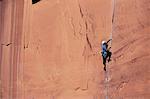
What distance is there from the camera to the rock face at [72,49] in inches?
59.9

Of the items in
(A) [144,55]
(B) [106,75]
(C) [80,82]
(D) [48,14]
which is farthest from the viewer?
(D) [48,14]

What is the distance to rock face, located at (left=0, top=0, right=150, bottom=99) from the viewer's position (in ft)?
4.99

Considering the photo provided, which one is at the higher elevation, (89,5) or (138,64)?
(89,5)

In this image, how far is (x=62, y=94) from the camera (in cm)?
187

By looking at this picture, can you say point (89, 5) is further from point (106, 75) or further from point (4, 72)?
point (4, 72)

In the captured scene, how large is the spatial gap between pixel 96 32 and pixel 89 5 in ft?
0.43

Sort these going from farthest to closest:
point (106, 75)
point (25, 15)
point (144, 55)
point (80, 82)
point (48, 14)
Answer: point (25, 15)
point (48, 14)
point (80, 82)
point (106, 75)
point (144, 55)

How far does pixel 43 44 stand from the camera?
2.06 metres

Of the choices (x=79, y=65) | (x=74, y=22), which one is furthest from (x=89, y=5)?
(x=79, y=65)

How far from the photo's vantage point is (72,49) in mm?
1862

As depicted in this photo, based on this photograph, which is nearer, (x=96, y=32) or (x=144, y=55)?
(x=144, y=55)

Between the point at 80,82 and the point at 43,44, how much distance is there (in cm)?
37

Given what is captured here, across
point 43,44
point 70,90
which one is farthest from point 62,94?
point 43,44

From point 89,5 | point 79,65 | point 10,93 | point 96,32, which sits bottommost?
point 10,93
